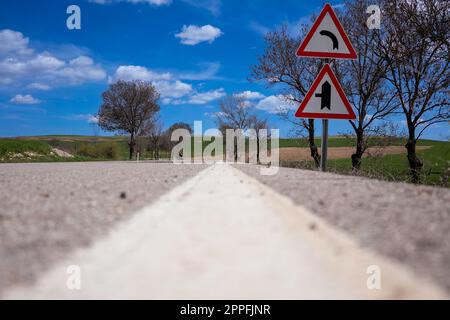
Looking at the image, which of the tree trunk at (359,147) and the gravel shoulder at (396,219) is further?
the tree trunk at (359,147)

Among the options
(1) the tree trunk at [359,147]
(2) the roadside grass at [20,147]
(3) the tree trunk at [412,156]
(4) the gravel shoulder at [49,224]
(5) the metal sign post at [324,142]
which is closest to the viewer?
(4) the gravel shoulder at [49,224]

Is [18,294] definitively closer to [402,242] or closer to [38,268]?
[38,268]

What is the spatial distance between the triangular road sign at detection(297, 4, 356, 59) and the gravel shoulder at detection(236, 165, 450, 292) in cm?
380

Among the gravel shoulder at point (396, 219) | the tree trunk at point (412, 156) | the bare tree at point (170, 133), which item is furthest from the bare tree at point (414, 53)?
the bare tree at point (170, 133)

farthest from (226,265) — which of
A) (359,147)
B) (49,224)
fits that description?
(359,147)

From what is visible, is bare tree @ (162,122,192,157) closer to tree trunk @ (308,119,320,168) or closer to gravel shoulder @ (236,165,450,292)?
tree trunk @ (308,119,320,168)

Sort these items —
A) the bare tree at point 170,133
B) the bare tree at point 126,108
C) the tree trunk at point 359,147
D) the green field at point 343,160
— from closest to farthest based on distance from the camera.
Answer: the green field at point 343,160 < the tree trunk at point 359,147 < the bare tree at point 126,108 < the bare tree at point 170,133

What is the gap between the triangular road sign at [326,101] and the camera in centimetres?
753

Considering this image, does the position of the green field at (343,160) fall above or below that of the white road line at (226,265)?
above

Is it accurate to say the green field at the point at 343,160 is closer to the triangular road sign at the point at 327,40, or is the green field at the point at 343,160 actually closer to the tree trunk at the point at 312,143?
the tree trunk at the point at 312,143

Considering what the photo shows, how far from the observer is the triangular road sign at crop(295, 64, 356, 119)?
7531mm

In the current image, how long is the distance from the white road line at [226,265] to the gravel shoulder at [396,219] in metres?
0.14

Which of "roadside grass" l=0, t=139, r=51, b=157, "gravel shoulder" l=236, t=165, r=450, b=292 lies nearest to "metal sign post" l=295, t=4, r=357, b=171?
"gravel shoulder" l=236, t=165, r=450, b=292
